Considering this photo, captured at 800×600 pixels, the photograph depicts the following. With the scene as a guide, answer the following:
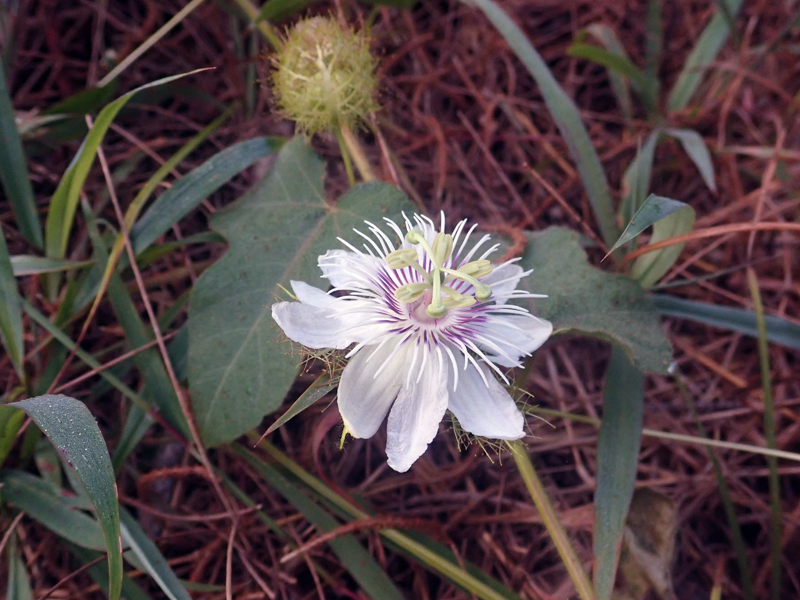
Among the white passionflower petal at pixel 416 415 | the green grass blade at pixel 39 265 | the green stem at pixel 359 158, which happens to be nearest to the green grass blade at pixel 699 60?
the green stem at pixel 359 158

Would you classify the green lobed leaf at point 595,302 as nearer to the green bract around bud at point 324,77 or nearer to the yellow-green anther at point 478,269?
the yellow-green anther at point 478,269

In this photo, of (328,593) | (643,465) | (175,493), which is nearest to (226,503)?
(175,493)

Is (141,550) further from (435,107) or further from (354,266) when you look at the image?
(435,107)

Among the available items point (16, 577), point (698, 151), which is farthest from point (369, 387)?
point (698, 151)

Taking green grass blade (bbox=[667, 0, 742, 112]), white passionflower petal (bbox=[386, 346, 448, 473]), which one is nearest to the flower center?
white passionflower petal (bbox=[386, 346, 448, 473])

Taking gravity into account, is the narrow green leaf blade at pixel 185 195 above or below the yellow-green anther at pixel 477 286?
above

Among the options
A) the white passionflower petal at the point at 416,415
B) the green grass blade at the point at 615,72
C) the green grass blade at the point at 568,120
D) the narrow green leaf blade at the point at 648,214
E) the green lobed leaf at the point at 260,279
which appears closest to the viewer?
the white passionflower petal at the point at 416,415
